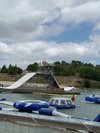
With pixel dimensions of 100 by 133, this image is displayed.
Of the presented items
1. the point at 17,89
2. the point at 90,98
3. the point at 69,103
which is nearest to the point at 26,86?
the point at 17,89

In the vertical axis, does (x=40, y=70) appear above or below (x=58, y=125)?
above

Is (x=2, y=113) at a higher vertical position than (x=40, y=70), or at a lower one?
lower

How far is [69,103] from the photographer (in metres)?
86.5

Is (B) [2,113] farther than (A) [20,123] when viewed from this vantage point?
Yes

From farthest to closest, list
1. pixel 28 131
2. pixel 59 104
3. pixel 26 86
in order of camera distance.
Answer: pixel 26 86 < pixel 59 104 < pixel 28 131

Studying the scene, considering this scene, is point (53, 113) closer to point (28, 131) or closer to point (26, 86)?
point (28, 131)

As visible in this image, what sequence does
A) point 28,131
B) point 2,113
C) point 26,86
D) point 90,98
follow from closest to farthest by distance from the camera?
point 28,131 < point 2,113 < point 90,98 < point 26,86

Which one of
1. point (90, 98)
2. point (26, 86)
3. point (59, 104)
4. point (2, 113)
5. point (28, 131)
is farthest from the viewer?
point (26, 86)

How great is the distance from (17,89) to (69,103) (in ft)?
333

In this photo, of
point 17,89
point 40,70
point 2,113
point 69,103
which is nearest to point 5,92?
point 17,89

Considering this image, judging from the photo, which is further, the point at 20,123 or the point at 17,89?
the point at 17,89

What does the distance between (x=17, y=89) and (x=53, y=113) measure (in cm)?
17793

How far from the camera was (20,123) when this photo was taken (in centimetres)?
842

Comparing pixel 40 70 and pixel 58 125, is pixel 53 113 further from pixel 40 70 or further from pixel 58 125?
pixel 40 70
